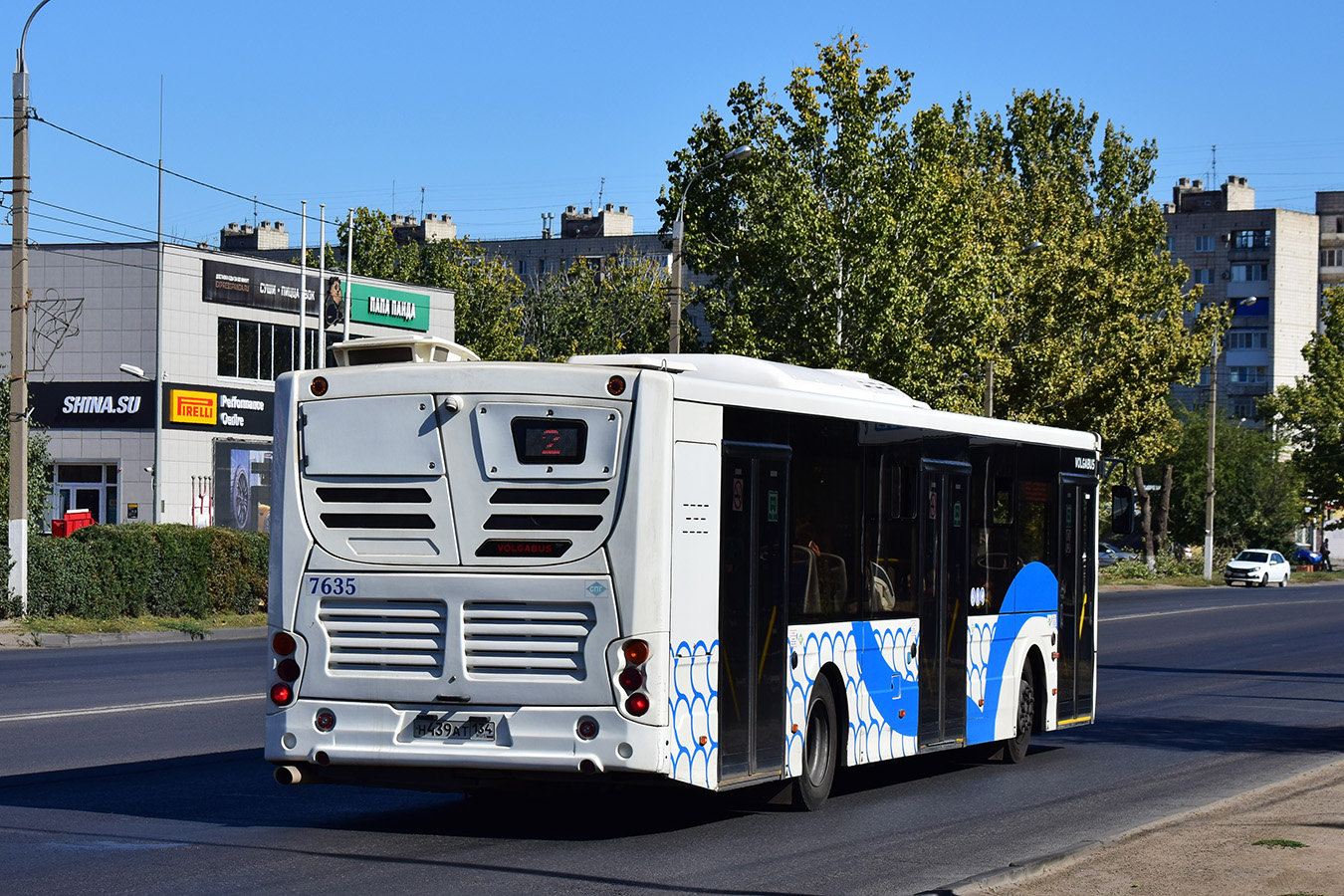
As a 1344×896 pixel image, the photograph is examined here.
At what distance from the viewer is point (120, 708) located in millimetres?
16016

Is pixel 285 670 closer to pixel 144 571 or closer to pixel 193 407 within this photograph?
pixel 144 571

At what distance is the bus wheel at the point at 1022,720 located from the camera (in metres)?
14.3

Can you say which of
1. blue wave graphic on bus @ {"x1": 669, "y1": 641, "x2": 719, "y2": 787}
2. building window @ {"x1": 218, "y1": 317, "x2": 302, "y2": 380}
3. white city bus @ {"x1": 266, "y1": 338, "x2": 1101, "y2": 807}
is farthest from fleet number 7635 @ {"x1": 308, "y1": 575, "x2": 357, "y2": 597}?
building window @ {"x1": 218, "y1": 317, "x2": 302, "y2": 380}

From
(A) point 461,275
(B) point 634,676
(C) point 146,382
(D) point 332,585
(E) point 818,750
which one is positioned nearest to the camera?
(B) point 634,676

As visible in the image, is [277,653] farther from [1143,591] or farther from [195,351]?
[1143,591]

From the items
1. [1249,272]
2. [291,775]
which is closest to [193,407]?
[291,775]

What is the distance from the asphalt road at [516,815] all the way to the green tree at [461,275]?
195 ft

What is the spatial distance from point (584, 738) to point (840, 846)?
66.1 inches

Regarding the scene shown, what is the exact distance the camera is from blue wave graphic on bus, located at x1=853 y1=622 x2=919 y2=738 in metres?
11.5

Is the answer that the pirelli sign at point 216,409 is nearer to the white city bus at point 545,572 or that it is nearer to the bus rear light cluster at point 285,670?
the white city bus at point 545,572

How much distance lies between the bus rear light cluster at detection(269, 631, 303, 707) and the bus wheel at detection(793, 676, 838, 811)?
3162mm

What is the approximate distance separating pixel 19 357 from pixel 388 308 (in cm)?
3141

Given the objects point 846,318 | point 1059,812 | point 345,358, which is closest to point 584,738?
point 345,358

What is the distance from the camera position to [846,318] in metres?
42.5
